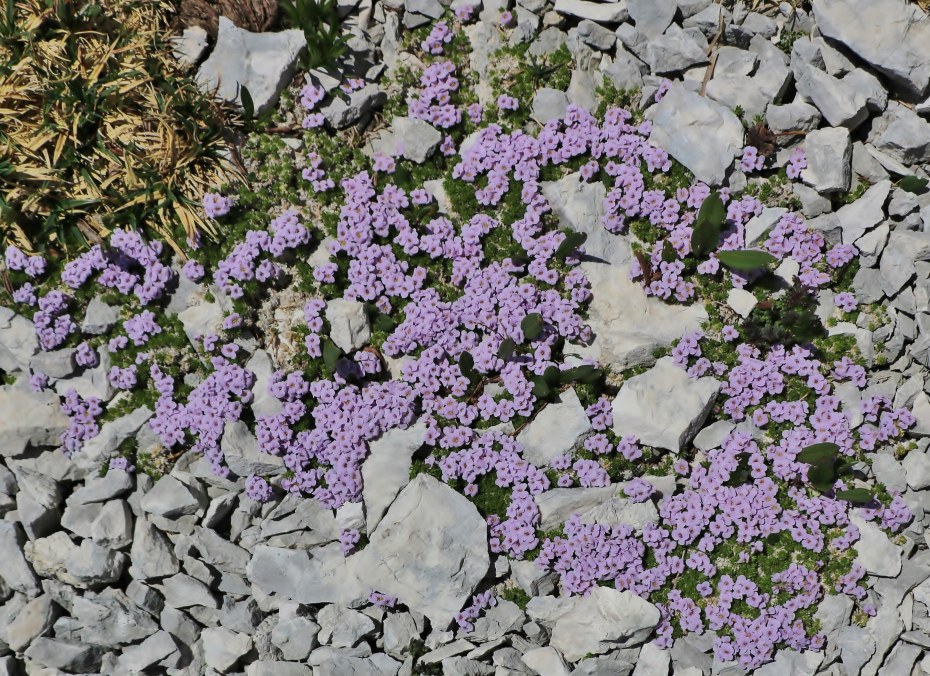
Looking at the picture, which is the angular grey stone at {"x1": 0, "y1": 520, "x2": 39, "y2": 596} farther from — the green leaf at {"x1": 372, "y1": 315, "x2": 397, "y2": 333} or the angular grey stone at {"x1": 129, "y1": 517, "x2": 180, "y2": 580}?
the green leaf at {"x1": 372, "y1": 315, "x2": 397, "y2": 333}

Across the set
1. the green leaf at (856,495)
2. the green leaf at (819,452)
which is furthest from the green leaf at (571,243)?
the green leaf at (856,495)

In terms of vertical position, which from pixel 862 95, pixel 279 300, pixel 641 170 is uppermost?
pixel 862 95

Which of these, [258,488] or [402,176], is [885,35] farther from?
[258,488]

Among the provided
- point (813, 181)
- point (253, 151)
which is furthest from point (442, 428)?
point (813, 181)

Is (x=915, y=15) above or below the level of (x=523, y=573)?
above

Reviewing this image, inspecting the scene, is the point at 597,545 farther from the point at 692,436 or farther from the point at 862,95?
the point at 862,95

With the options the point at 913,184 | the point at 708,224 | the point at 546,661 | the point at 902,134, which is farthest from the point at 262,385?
the point at 902,134

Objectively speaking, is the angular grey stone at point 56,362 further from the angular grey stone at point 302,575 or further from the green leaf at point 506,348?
the green leaf at point 506,348

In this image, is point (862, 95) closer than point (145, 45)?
Yes
